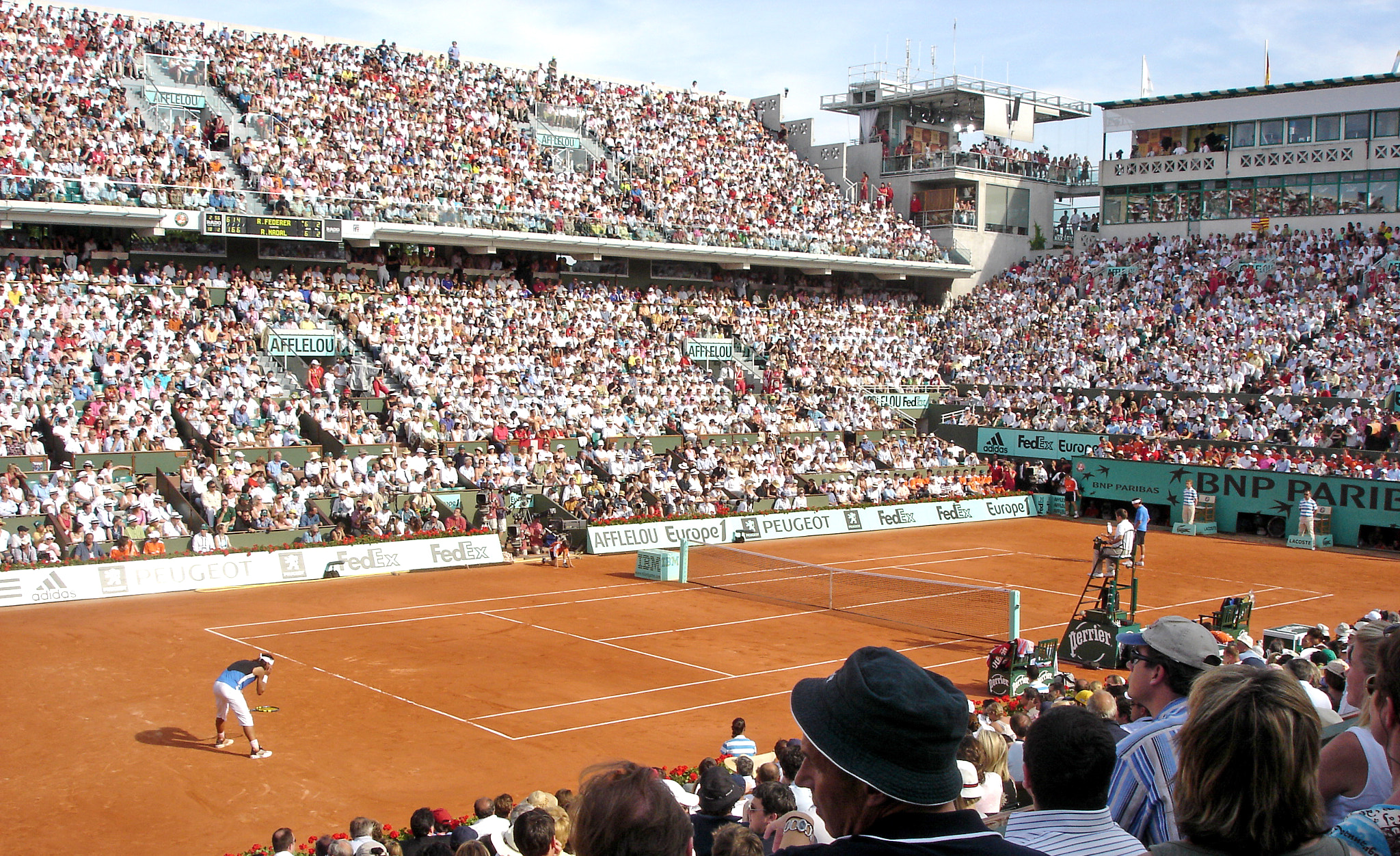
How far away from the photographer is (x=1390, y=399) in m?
39.2

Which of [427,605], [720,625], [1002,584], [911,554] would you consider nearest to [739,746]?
Result: [720,625]

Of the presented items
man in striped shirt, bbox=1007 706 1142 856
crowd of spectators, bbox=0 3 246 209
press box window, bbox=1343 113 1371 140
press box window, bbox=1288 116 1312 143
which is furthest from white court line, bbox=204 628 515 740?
press box window, bbox=1288 116 1312 143

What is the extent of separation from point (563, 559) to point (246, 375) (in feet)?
35.9

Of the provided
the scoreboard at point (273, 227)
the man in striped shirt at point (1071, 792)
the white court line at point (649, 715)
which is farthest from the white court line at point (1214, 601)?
the scoreboard at point (273, 227)

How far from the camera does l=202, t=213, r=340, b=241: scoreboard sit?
36.4 m

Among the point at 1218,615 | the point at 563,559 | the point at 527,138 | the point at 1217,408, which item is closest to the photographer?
the point at 1218,615

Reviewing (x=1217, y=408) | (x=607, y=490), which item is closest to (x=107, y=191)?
(x=607, y=490)

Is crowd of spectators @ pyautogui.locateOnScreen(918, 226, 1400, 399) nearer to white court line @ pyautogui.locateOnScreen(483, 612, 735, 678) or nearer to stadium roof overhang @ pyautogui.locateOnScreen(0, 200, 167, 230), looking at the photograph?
white court line @ pyautogui.locateOnScreen(483, 612, 735, 678)

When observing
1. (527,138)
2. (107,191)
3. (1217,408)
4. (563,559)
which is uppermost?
(527,138)

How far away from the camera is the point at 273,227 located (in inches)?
1470

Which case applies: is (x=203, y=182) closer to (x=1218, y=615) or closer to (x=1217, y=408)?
(x=1218, y=615)

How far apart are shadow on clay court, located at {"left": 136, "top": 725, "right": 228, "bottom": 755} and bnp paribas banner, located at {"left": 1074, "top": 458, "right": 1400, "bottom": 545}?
32.4 meters

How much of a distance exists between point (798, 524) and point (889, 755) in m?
33.6

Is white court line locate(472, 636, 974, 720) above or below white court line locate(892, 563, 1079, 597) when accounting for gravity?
above
